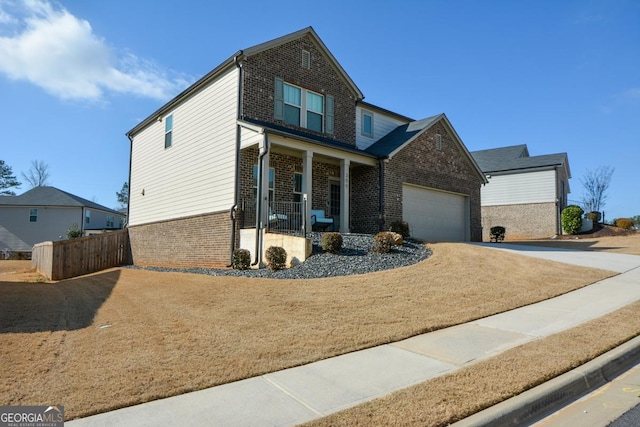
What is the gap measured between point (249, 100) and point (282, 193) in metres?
3.46

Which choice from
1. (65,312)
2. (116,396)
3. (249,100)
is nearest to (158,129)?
(249,100)

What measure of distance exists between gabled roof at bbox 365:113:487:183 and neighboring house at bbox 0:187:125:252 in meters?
30.3

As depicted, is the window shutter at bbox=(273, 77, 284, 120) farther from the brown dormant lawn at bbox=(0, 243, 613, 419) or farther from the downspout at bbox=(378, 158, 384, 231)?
the brown dormant lawn at bbox=(0, 243, 613, 419)

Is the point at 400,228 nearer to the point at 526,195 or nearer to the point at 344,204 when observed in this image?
the point at 344,204

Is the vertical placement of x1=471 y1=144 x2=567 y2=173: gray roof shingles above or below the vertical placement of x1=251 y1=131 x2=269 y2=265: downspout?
above

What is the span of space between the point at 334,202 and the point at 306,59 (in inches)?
228

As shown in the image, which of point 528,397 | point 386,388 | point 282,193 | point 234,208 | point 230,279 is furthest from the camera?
point 282,193

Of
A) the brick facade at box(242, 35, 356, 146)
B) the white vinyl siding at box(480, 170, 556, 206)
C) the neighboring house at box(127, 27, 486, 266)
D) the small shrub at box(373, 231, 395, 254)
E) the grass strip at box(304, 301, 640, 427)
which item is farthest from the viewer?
the white vinyl siding at box(480, 170, 556, 206)

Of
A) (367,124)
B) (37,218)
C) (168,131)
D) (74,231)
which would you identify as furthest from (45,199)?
(367,124)

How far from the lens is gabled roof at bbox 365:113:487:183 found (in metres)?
16.3

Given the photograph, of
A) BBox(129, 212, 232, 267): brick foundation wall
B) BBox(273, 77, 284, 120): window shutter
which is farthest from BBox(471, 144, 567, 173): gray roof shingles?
BBox(129, 212, 232, 267): brick foundation wall

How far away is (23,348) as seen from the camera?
5016 mm

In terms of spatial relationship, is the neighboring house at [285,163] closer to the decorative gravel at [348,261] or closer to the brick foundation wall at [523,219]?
the decorative gravel at [348,261]

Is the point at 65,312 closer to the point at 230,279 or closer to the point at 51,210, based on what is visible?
the point at 230,279
